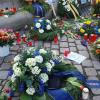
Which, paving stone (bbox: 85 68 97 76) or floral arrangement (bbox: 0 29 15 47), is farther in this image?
floral arrangement (bbox: 0 29 15 47)

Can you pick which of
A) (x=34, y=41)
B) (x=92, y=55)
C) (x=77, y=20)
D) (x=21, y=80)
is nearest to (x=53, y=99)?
(x=21, y=80)

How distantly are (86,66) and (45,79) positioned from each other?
65.8 inches

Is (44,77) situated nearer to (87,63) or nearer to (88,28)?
(87,63)

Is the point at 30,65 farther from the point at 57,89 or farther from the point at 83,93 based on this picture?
the point at 83,93

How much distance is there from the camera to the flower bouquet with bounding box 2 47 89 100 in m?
4.40

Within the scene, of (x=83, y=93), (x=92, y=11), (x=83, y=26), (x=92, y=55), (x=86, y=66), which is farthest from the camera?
(x=92, y=11)

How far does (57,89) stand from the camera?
181 inches

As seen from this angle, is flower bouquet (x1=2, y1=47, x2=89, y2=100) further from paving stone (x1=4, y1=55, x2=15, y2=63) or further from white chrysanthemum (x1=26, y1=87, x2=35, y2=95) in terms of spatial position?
paving stone (x1=4, y1=55, x2=15, y2=63)

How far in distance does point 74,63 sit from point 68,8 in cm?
339

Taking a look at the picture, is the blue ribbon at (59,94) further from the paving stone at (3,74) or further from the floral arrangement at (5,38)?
the floral arrangement at (5,38)

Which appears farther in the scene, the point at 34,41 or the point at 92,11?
the point at 92,11

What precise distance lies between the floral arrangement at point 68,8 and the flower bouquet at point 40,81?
4341mm

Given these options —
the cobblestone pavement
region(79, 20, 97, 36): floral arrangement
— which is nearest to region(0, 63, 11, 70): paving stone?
the cobblestone pavement

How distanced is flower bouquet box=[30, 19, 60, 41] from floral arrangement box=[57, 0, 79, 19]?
1.73 m
